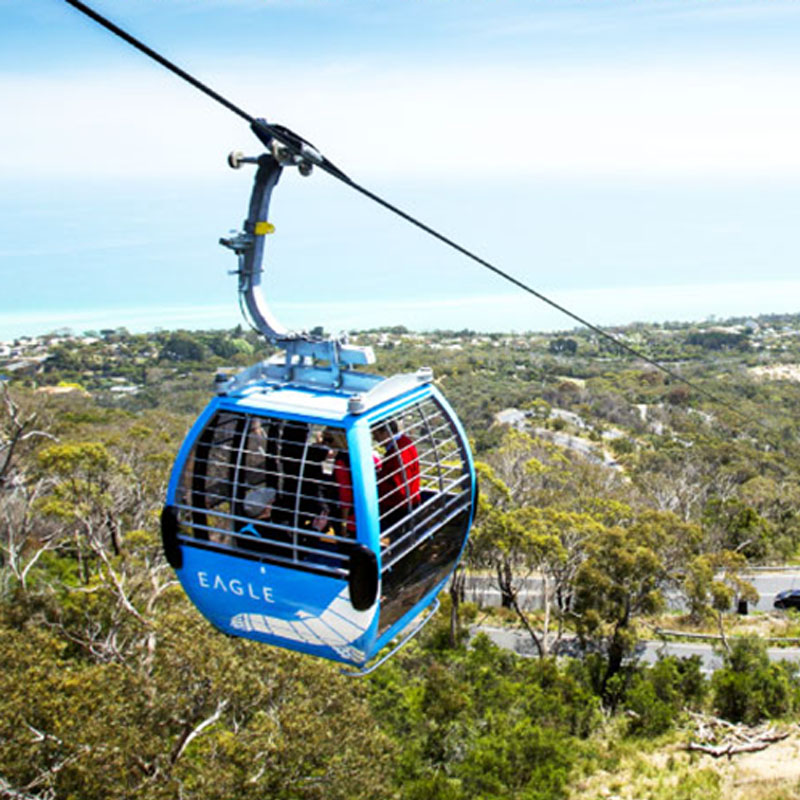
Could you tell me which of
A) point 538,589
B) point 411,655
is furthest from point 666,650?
point 411,655

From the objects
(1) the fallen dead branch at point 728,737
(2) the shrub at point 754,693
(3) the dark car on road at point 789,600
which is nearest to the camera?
(1) the fallen dead branch at point 728,737

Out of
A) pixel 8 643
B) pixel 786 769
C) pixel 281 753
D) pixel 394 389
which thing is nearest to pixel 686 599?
pixel 786 769

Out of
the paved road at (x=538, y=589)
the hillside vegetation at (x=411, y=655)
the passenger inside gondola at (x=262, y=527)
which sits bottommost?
the paved road at (x=538, y=589)

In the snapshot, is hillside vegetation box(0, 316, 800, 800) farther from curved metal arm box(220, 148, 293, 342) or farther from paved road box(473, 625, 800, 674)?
curved metal arm box(220, 148, 293, 342)

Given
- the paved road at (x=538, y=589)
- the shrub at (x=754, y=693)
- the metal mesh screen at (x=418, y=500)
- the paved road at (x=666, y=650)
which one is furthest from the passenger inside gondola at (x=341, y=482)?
the paved road at (x=538, y=589)

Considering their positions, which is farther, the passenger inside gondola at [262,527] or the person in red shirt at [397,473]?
the person in red shirt at [397,473]

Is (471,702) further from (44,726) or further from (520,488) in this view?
(520,488)

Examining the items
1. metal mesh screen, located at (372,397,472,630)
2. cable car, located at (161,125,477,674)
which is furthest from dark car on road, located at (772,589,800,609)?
cable car, located at (161,125,477,674)

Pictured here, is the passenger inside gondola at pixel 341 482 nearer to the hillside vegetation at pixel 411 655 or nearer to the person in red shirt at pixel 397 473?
the person in red shirt at pixel 397 473
